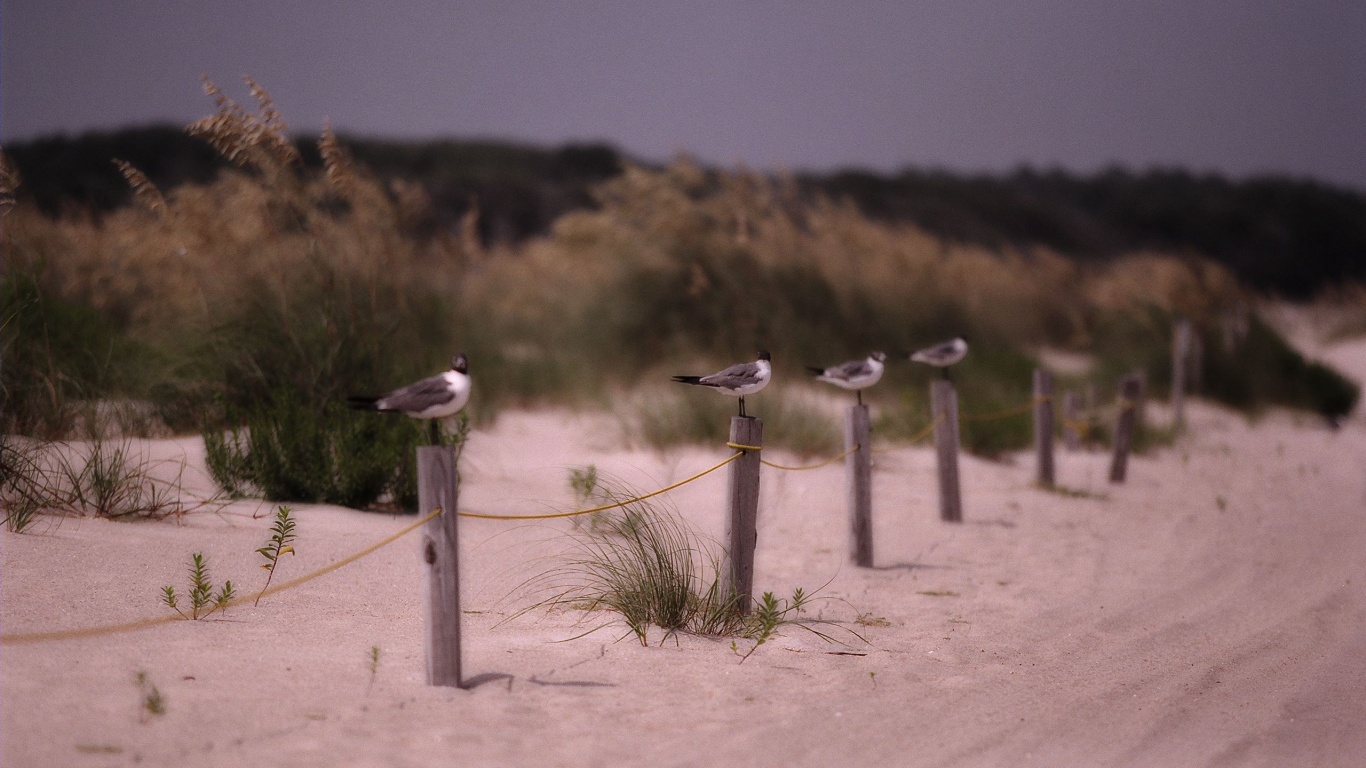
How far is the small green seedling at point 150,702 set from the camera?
10.6 feet

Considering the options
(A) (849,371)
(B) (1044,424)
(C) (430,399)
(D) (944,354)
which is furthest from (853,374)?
(C) (430,399)

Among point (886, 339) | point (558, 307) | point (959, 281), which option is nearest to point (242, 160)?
point (558, 307)

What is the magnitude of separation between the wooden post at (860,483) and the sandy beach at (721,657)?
14cm

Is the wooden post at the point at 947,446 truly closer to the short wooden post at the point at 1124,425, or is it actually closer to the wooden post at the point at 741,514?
the short wooden post at the point at 1124,425

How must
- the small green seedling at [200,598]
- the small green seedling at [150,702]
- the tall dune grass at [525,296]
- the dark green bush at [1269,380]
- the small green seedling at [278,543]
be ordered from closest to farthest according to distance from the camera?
Result: the small green seedling at [150,702] < the small green seedling at [200,598] < the small green seedling at [278,543] < the tall dune grass at [525,296] < the dark green bush at [1269,380]

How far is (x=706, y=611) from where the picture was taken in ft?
15.2

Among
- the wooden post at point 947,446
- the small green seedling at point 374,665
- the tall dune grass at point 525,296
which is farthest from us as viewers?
the wooden post at point 947,446

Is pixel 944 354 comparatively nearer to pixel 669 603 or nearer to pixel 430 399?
pixel 669 603

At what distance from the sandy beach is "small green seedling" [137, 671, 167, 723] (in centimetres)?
3

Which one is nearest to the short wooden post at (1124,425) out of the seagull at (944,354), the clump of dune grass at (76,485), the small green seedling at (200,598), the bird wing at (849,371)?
the seagull at (944,354)

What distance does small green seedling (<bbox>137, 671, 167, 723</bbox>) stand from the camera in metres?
3.23

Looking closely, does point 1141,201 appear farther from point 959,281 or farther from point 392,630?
point 392,630

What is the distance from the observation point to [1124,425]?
9539 millimetres

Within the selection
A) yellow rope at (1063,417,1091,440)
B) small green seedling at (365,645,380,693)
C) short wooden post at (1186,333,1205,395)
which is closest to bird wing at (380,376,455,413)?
small green seedling at (365,645,380,693)
